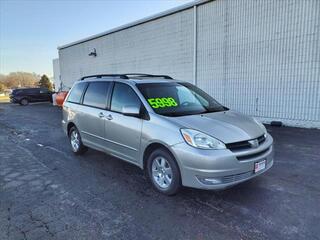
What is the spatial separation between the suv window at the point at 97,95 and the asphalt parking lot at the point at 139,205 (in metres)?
1.26

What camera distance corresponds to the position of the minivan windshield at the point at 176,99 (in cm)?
427

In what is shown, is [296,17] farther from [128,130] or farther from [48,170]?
[48,170]

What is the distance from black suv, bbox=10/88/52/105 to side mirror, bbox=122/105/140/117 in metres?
24.2

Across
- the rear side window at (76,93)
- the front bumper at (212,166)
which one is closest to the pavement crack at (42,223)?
the front bumper at (212,166)

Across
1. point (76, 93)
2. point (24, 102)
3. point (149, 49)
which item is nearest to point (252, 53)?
point (149, 49)

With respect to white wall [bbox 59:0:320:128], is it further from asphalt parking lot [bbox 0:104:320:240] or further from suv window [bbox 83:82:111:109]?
suv window [bbox 83:82:111:109]

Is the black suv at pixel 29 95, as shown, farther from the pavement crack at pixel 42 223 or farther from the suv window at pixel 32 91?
the pavement crack at pixel 42 223

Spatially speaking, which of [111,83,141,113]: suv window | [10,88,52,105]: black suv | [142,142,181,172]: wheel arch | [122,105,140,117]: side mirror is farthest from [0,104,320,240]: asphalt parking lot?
[10,88,52,105]: black suv

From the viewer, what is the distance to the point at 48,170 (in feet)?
17.2

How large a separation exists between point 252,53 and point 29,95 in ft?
73.8

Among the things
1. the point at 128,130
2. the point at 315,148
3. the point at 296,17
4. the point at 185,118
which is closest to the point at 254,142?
the point at 185,118

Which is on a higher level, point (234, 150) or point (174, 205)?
point (234, 150)

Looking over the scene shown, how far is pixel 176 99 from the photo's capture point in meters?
4.64

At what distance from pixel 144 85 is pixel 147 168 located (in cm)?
145
